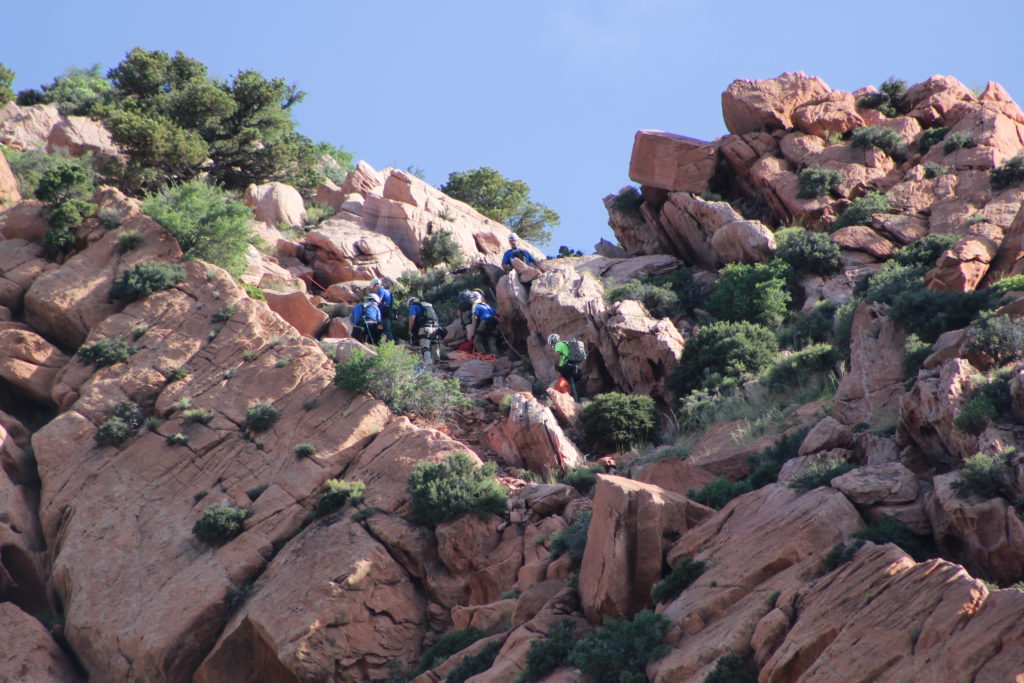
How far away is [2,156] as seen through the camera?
103 feet

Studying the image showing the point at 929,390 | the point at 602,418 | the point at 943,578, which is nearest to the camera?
the point at 943,578

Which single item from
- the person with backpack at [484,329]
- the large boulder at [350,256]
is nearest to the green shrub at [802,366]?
the person with backpack at [484,329]

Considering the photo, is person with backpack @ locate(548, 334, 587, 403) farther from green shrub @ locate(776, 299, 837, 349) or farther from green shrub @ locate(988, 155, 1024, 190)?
green shrub @ locate(988, 155, 1024, 190)

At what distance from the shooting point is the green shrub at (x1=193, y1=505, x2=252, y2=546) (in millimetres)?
20656

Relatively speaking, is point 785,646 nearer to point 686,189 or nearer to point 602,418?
point 602,418

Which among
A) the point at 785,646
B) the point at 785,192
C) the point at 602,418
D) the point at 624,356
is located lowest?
the point at 785,646

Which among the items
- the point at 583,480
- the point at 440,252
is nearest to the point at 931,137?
the point at 440,252

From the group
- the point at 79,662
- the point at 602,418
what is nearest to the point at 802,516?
the point at 602,418

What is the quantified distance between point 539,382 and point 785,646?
578 inches

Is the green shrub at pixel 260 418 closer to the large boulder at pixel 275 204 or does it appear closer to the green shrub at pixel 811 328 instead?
the green shrub at pixel 811 328

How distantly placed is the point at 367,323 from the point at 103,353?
251 inches

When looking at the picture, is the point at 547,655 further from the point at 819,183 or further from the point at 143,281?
the point at 819,183

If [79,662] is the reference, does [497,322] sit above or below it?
above

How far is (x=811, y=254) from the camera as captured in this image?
95.9 feet
